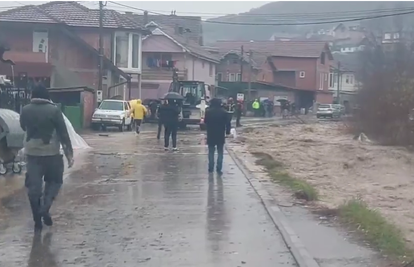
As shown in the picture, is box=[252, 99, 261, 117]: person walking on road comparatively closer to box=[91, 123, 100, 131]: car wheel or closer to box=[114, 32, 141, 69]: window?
box=[114, 32, 141, 69]: window

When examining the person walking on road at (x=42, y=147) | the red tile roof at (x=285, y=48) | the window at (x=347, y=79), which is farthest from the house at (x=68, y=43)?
the window at (x=347, y=79)

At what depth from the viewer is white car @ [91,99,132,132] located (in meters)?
41.3

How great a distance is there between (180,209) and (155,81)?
57.4 m

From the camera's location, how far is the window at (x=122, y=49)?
5431 cm

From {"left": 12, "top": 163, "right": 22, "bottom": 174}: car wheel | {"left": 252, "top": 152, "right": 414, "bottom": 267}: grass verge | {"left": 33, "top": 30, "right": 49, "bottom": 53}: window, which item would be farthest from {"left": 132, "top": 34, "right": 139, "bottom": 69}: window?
{"left": 252, "top": 152, "right": 414, "bottom": 267}: grass verge

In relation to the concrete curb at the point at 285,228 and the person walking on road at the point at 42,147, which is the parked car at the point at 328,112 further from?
the person walking on road at the point at 42,147

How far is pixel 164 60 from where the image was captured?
72188mm

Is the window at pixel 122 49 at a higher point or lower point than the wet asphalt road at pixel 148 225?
higher

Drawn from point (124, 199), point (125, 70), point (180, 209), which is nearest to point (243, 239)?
point (180, 209)

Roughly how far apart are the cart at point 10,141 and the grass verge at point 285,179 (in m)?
5.42

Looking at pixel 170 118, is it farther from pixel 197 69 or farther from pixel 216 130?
pixel 197 69

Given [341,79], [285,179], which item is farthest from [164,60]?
[341,79]

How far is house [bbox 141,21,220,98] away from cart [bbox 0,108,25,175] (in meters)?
50.7

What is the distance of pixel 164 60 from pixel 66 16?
2063cm
